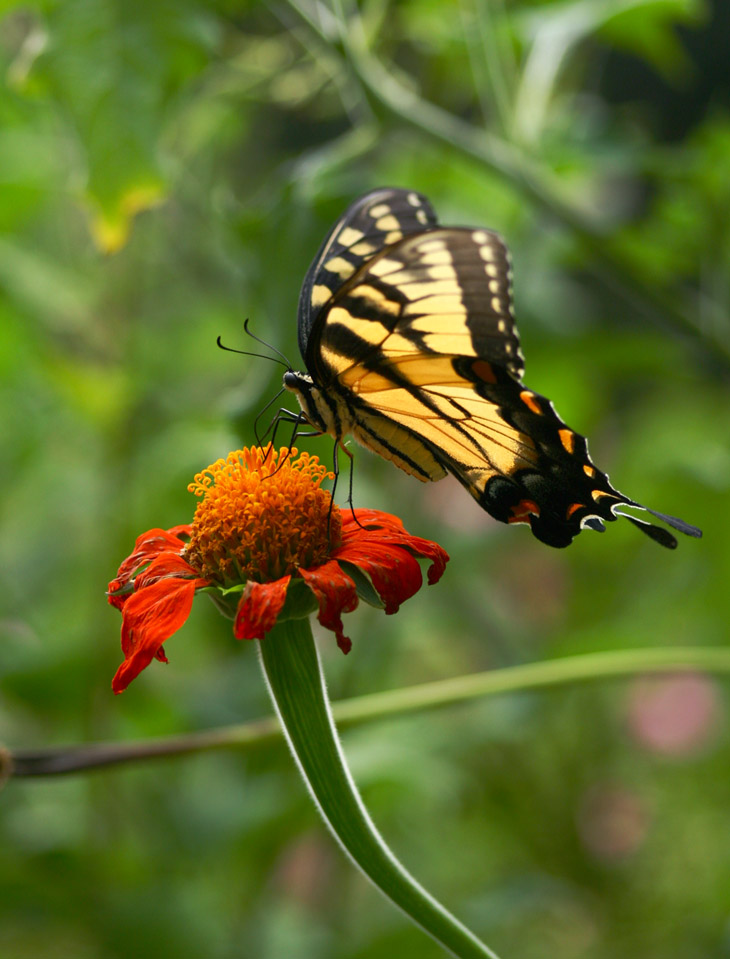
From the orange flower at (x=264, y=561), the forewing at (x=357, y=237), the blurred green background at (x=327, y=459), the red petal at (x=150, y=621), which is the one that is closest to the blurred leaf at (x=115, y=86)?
the blurred green background at (x=327, y=459)

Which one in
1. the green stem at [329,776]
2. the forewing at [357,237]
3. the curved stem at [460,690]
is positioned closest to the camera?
the green stem at [329,776]

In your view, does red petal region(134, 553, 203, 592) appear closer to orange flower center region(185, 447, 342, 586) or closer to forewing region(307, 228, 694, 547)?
orange flower center region(185, 447, 342, 586)

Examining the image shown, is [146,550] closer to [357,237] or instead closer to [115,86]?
[357,237]

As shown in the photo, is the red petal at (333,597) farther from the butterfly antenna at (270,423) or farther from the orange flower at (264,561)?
the butterfly antenna at (270,423)

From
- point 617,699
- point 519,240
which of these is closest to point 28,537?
point 519,240

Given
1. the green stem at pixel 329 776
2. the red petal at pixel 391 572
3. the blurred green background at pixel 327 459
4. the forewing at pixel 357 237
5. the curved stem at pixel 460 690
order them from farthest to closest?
the blurred green background at pixel 327 459 → the forewing at pixel 357 237 → the curved stem at pixel 460 690 → the red petal at pixel 391 572 → the green stem at pixel 329 776

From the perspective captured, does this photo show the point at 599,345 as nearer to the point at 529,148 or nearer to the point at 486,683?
the point at 529,148

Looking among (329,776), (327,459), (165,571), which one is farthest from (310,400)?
(329,776)
